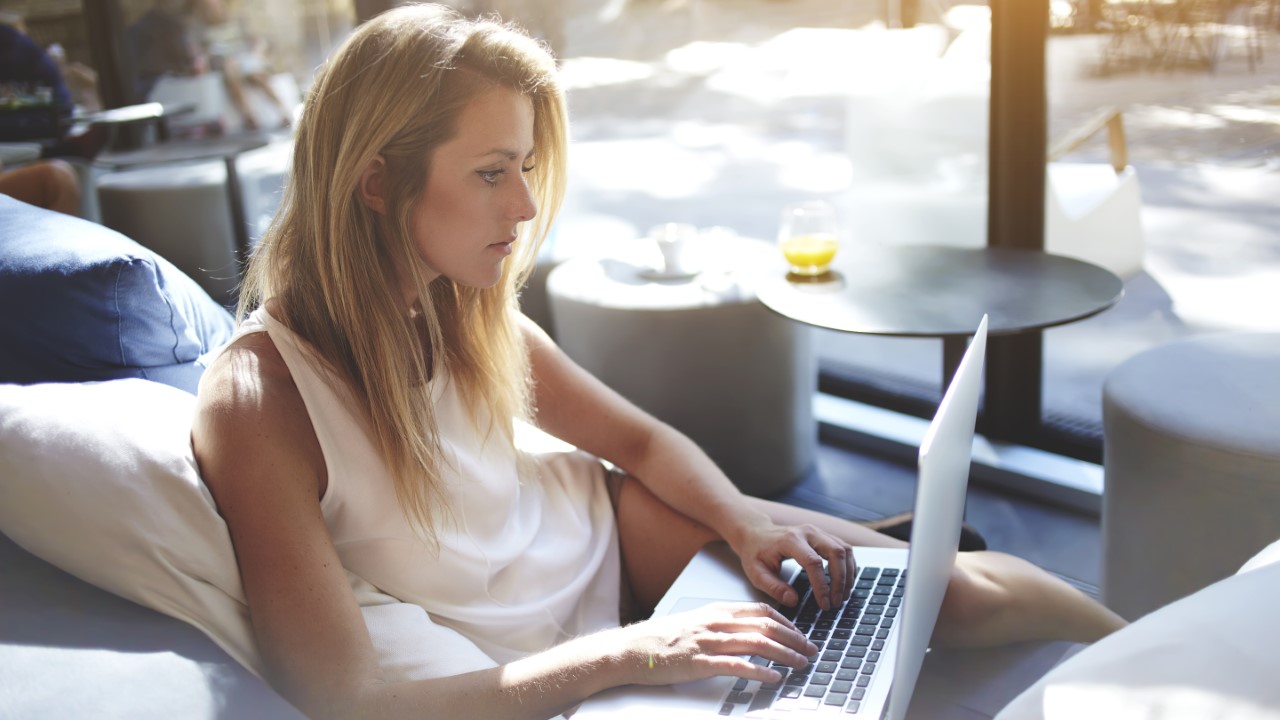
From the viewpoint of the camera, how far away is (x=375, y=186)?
4.12 feet

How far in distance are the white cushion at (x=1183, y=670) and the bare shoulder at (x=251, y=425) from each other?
70cm

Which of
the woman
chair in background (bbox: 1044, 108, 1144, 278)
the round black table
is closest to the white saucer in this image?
the round black table

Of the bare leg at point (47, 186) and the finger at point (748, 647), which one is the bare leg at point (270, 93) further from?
the finger at point (748, 647)

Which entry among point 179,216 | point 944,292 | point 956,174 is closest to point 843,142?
point 956,174

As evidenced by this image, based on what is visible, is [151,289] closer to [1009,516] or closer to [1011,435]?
[1009,516]

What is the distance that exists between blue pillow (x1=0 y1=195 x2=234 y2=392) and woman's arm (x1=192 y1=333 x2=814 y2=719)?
0.24 m

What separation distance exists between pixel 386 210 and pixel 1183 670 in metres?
0.90

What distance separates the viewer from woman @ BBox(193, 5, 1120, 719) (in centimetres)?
108

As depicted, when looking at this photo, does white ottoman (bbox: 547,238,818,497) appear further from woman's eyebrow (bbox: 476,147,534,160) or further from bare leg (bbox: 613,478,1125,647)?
woman's eyebrow (bbox: 476,147,534,160)

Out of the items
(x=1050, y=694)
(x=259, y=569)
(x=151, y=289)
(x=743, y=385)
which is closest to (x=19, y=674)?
(x=259, y=569)

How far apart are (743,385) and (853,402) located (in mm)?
737

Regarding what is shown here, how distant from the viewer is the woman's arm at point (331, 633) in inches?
41.6

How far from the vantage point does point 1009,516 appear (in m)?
2.58

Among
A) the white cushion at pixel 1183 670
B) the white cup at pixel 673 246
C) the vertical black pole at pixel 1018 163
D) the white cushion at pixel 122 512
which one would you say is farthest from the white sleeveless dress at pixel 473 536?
the vertical black pole at pixel 1018 163
